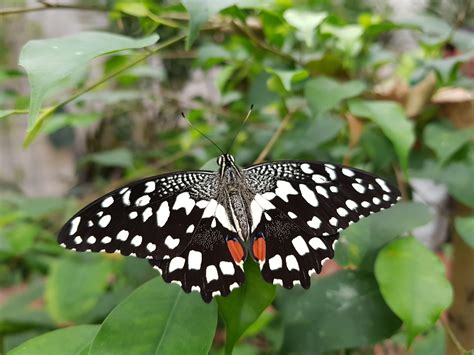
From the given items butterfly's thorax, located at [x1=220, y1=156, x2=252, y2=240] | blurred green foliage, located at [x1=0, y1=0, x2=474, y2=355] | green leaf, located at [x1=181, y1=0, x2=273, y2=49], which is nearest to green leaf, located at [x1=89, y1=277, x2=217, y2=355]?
blurred green foliage, located at [x1=0, y1=0, x2=474, y2=355]

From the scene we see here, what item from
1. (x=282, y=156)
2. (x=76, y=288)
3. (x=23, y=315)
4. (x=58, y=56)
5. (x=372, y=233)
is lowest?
(x=23, y=315)

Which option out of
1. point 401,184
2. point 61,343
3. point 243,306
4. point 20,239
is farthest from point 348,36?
point 20,239

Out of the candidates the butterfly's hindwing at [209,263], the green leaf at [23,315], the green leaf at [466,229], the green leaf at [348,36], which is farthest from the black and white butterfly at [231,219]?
the green leaf at [23,315]

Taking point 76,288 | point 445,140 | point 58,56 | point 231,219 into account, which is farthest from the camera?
point 76,288

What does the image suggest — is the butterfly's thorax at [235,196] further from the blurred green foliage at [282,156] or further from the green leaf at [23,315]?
the green leaf at [23,315]

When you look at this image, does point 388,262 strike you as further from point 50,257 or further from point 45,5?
point 50,257

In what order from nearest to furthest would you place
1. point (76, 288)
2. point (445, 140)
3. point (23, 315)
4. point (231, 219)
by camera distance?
point (231, 219)
point (445, 140)
point (76, 288)
point (23, 315)

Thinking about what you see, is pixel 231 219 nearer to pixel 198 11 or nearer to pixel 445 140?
pixel 198 11
